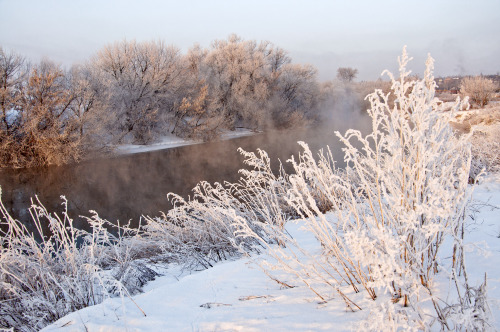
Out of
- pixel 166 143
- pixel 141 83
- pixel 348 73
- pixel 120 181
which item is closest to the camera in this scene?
pixel 120 181

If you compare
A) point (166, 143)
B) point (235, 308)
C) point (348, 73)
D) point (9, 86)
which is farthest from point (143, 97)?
point (348, 73)

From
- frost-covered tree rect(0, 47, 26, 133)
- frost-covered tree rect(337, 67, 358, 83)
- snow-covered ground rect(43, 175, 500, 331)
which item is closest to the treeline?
frost-covered tree rect(0, 47, 26, 133)

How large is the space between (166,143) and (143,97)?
4296mm

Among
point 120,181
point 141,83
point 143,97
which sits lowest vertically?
point 120,181

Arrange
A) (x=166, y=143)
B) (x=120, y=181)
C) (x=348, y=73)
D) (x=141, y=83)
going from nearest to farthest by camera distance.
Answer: (x=120, y=181)
(x=166, y=143)
(x=141, y=83)
(x=348, y=73)

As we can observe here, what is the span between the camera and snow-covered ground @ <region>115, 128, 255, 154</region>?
20.6 metres

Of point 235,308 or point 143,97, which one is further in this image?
point 143,97

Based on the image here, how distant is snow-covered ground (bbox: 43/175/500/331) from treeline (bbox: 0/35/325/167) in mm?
16906

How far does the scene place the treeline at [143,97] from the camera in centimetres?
1623

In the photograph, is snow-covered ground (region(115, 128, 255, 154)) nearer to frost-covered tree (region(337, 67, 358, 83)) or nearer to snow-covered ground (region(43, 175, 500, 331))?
snow-covered ground (region(43, 175, 500, 331))

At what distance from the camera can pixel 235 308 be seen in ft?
6.32

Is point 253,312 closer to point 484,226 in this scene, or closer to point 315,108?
point 484,226

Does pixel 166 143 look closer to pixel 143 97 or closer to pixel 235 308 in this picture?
pixel 143 97

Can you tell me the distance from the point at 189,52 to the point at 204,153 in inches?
749
